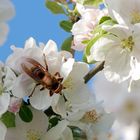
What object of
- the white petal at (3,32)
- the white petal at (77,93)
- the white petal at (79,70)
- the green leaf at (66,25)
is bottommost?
the white petal at (77,93)

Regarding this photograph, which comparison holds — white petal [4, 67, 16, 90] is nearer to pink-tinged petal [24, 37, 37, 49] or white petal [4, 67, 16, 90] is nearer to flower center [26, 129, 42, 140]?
pink-tinged petal [24, 37, 37, 49]

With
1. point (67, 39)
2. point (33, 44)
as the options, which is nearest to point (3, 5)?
point (33, 44)

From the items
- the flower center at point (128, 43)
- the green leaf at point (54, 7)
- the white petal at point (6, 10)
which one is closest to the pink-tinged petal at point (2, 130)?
the white petal at point (6, 10)

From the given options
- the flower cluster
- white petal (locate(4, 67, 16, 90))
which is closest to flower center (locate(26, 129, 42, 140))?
the flower cluster

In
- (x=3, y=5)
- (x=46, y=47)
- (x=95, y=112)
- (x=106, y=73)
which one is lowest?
(x=95, y=112)

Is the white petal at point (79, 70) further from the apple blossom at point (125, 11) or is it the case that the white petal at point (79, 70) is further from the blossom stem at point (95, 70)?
the apple blossom at point (125, 11)

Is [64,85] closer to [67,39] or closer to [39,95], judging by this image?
[39,95]
